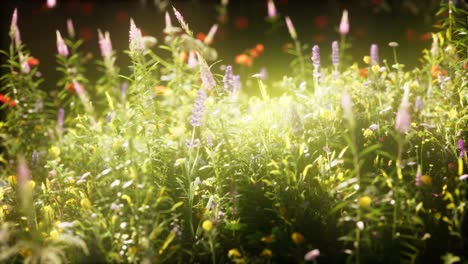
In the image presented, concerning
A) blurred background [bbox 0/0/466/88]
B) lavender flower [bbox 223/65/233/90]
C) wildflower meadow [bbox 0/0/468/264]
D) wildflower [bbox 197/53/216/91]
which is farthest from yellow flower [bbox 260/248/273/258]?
blurred background [bbox 0/0/466/88]

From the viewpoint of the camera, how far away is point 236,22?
6.42 meters

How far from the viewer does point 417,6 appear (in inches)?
234

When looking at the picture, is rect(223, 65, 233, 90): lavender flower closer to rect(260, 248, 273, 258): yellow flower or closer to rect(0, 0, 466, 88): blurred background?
rect(260, 248, 273, 258): yellow flower

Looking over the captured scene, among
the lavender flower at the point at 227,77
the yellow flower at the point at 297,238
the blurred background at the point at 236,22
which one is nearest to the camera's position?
the yellow flower at the point at 297,238

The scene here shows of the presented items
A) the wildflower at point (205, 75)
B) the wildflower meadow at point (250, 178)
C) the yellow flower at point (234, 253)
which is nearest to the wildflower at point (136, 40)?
the wildflower meadow at point (250, 178)

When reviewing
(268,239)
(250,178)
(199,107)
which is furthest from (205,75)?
(268,239)

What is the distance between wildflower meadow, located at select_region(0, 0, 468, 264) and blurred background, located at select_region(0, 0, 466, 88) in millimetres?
2697

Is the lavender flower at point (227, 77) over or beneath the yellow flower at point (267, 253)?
over

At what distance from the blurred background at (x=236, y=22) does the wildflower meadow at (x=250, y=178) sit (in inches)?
106

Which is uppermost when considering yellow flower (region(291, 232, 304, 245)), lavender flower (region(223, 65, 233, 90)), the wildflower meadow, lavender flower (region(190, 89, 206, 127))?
lavender flower (region(223, 65, 233, 90))

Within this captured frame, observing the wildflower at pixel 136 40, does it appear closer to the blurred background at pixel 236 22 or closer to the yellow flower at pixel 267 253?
the yellow flower at pixel 267 253

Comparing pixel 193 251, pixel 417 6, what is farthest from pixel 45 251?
pixel 417 6

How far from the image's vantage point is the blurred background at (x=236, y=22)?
5820 mm

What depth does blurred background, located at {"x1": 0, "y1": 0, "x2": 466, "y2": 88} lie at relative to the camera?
5.82 m
